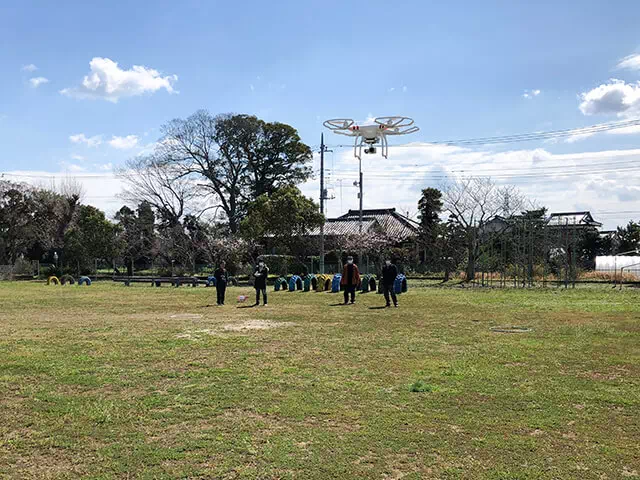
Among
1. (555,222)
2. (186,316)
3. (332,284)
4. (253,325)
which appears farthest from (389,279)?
(555,222)

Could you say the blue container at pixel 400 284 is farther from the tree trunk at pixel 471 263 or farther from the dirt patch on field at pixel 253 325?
the tree trunk at pixel 471 263

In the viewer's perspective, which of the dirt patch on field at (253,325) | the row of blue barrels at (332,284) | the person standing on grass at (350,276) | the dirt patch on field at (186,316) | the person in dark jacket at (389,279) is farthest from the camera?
the row of blue barrels at (332,284)

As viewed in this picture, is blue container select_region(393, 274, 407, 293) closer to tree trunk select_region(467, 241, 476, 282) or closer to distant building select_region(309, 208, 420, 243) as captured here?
tree trunk select_region(467, 241, 476, 282)

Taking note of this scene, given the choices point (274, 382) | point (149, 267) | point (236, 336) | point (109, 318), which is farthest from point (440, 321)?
point (149, 267)

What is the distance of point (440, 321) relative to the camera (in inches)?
512

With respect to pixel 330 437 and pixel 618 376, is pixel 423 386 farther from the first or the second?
pixel 618 376

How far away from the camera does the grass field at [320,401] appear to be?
4.27m

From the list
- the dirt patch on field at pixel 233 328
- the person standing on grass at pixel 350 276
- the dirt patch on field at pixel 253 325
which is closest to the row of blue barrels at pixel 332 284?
the person standing on grass at pixel 350 276

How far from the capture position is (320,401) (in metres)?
5.96

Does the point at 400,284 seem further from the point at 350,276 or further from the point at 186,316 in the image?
the point at 186,316

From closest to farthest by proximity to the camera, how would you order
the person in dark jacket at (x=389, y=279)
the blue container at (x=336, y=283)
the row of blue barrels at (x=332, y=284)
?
the person in dark jacket at (x=389, y=279) → the row of blue barrels at (x=332, y=284) → the blue container at (x=336, y=283)

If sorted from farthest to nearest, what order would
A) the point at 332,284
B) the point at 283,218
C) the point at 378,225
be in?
the point at 378,225
the point at 283,218
the point at 332,284

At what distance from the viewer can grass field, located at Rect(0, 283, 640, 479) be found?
14.0ft

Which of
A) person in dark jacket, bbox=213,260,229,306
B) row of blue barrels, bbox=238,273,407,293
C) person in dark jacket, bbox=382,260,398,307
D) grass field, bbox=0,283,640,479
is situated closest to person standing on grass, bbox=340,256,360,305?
person in dark jacket, bbox=382,260,398,307
